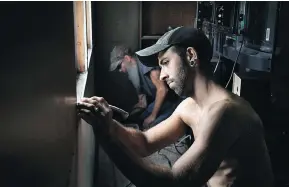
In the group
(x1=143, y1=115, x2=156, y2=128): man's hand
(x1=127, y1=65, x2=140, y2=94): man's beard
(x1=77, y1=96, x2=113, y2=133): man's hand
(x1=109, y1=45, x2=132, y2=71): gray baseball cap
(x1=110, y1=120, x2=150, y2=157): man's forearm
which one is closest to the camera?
(x1=77, y1=96, x2=113, y2=133): man's hand

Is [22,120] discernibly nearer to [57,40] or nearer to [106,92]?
[57,40]

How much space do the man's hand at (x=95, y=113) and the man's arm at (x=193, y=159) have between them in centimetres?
5

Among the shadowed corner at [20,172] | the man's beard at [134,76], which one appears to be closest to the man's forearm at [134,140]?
the shadowed corner at [20,172]

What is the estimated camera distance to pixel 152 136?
1.62 metres

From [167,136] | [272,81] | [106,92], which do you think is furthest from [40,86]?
[106,92]

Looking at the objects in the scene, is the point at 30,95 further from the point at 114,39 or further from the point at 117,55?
the point at 114,39

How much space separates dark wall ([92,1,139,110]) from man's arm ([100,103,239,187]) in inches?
110

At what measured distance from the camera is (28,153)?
422 mm

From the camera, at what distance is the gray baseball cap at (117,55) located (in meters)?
3.93

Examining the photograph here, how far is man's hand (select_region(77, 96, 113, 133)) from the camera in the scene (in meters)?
1.10

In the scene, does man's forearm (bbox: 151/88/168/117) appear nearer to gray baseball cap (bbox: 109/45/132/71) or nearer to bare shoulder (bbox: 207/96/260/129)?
gray baseball cap (bbox: 109/45/132/71)

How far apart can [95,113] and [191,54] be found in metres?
0.47

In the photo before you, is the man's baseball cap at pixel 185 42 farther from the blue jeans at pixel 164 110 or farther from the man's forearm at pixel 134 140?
the blue jeans at pixel 164 110

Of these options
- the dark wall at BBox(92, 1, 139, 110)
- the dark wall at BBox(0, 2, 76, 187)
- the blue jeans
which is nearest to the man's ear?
the dark wall at BBox(0, 2, 76, 187)
